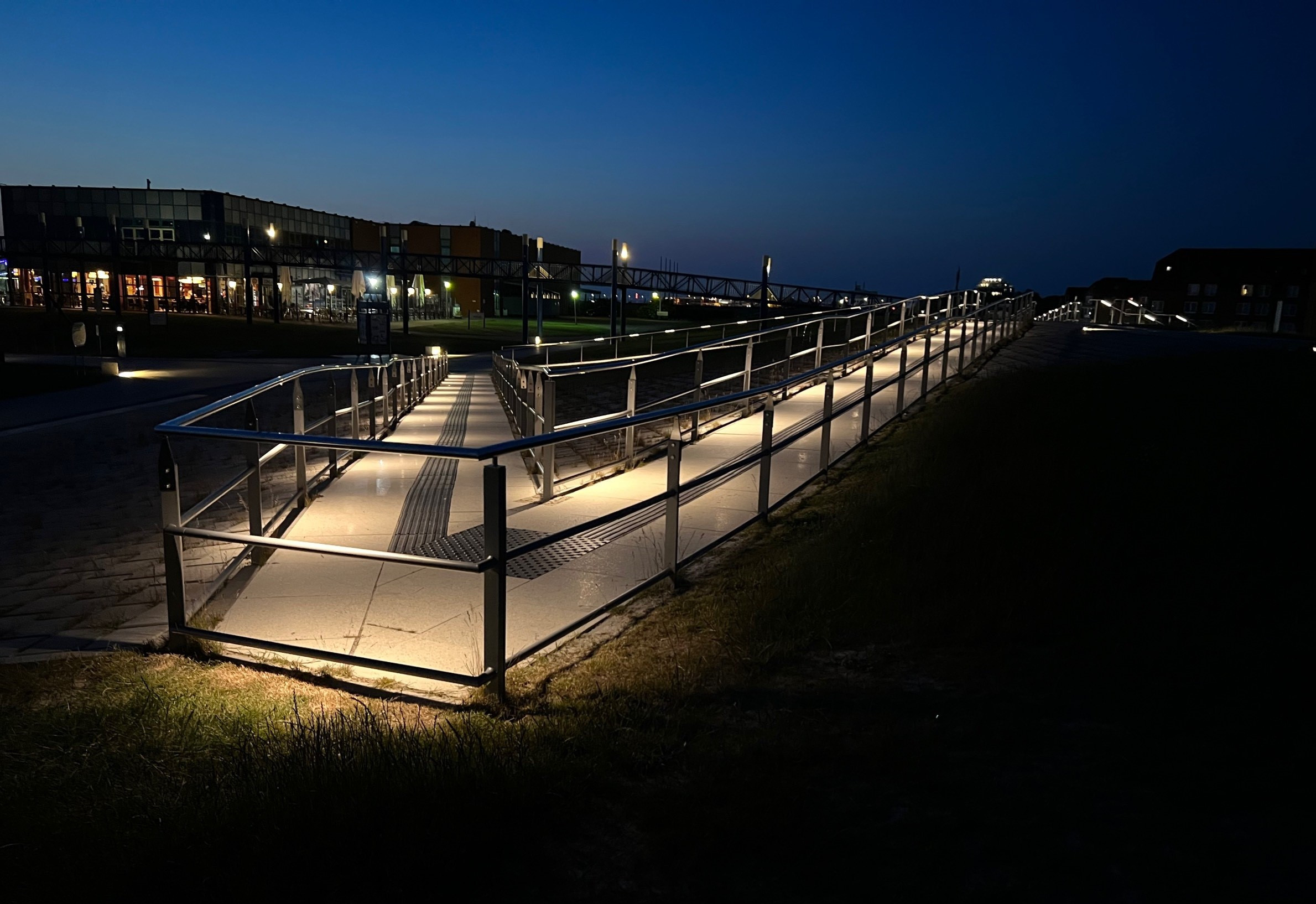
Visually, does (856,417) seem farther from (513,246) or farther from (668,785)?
(513,246)

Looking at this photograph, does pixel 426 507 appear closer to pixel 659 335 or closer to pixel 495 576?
pixel 495 576

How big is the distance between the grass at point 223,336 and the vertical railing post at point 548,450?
2768 cm

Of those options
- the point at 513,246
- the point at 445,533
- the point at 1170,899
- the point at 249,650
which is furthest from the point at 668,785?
the point at 513,246

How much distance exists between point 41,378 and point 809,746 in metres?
22.4

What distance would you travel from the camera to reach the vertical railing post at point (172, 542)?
438 cm

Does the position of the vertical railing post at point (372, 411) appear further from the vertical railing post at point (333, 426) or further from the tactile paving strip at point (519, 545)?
the tactile paving strip at point (519, 545)

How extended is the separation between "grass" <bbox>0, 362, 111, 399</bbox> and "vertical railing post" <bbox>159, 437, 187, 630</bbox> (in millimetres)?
15678

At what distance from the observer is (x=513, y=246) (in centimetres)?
10556

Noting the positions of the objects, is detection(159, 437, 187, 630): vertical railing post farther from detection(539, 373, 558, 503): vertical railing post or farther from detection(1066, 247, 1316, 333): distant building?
detection(1066, 247, 1316, 333): distant building

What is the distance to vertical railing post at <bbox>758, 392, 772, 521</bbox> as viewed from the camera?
6.47 meters

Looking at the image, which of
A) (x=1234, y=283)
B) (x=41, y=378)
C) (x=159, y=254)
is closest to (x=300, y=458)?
(x=41, y=378)

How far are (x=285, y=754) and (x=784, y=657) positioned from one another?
219 cm

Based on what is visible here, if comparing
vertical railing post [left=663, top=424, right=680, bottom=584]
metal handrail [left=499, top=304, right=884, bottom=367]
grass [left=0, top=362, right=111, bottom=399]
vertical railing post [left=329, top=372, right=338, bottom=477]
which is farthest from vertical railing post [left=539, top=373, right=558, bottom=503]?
grass [left=0, top=362, right=111, bottom=399]

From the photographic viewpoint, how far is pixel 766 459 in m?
6.52
